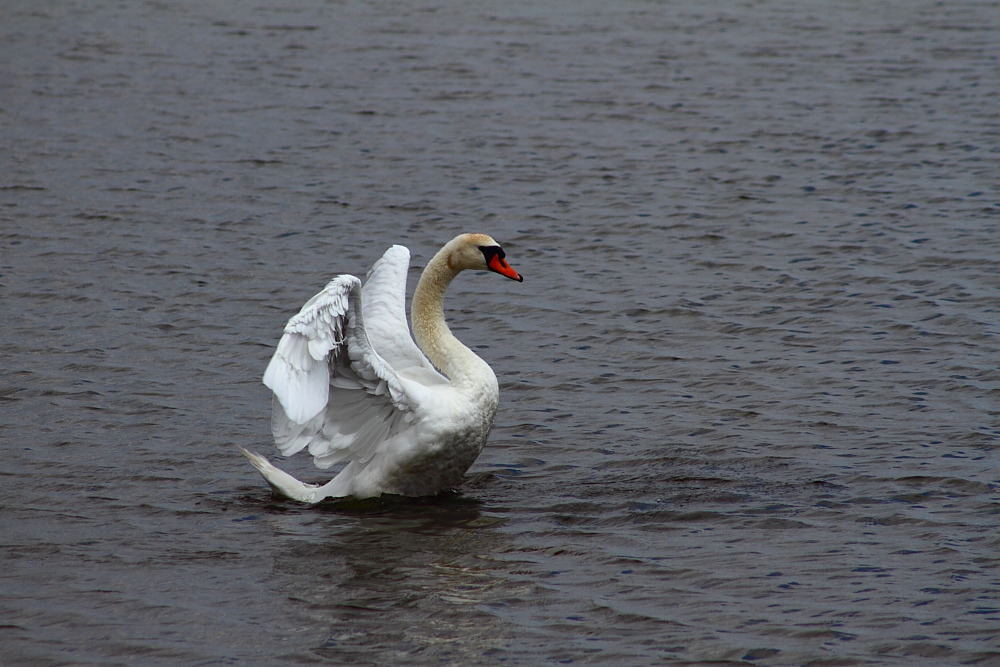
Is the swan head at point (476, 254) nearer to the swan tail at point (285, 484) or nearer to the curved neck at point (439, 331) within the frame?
the curved neck at point (439, 331)

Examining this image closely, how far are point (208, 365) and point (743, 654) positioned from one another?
224 inches

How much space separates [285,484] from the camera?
8.31 m

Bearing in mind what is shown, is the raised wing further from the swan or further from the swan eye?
the swan eye

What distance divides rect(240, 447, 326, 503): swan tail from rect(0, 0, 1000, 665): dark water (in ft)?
0.63

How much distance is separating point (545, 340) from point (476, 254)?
271 centimetres

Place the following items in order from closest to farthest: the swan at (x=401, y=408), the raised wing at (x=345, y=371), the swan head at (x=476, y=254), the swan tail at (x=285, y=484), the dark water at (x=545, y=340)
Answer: the dark water at (x=545, y=340) → the raised wing at (x=345, y=371) → the swan at (x=401, y=408) → the swan tail at (x=285, y=484) → the swan head at (x=476, y=254)

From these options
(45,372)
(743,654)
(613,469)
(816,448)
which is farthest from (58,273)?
(743,654)

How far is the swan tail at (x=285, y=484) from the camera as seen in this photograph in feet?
27.0

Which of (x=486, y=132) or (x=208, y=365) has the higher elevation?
(x=486, y=132)

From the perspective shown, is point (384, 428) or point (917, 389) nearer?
point (384, 428)

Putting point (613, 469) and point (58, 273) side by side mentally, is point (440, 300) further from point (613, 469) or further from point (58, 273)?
point (58, 273)

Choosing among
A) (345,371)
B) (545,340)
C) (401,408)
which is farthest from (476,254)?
(545,340)

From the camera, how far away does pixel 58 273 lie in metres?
12.6

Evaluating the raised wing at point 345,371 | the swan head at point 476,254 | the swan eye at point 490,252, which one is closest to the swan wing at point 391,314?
the raised wing at point 345,371
